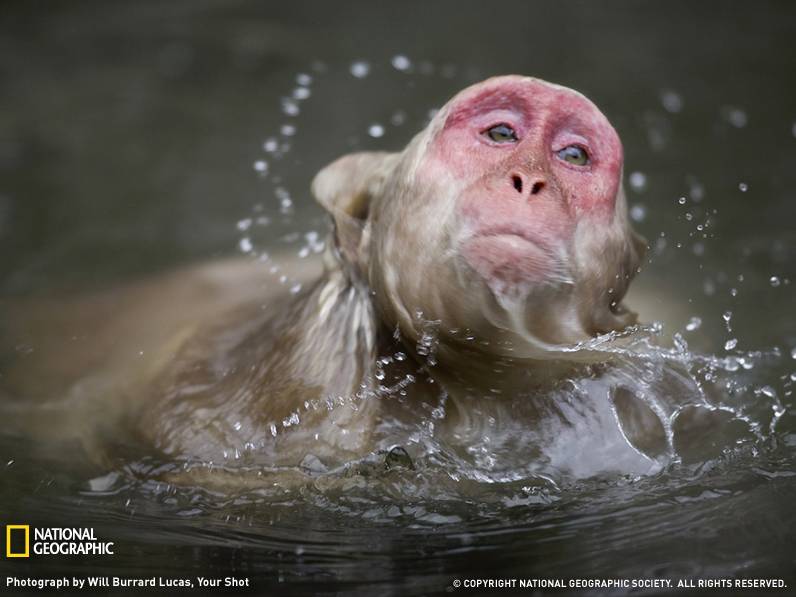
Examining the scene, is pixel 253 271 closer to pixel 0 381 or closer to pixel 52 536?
pixel 0 381

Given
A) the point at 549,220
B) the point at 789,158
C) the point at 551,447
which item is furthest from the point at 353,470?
the point at 789,158

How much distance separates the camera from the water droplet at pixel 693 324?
138 inches

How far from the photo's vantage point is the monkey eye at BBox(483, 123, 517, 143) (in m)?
2.25

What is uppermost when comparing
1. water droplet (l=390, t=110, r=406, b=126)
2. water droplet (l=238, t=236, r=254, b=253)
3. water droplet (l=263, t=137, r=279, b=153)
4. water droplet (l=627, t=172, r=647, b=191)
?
water droplet (l=390, t=110, r=406, b=126)

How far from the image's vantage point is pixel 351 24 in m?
6.18

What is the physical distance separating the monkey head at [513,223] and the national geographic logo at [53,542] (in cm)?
93

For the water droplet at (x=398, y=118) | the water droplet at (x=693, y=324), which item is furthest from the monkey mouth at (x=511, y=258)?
the water droplet at (x=398, y=118)

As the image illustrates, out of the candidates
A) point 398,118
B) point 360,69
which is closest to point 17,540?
point 398,118

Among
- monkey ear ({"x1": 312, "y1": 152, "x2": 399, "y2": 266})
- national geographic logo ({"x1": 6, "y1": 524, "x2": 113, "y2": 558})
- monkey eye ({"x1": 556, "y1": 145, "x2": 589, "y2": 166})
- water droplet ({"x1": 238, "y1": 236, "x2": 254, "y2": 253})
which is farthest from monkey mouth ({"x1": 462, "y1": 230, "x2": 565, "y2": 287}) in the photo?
water droplet ({"x1": 238, "y1": 236, "x2": 254, "y2": 253})

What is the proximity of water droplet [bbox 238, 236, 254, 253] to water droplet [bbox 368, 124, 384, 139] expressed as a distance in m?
0.95

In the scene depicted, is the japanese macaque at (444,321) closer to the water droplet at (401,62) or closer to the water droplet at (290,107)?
the water droplet at (290,107)

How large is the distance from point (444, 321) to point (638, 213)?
2.53m

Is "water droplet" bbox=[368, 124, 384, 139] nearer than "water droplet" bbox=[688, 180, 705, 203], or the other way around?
"water droplet" bbox=[688, 180, 705, 203]

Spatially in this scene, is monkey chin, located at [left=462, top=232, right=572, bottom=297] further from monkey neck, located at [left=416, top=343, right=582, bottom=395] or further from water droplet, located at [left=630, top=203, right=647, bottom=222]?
water droplet, located at [left=630, top=203, right=647, bottom=222]
